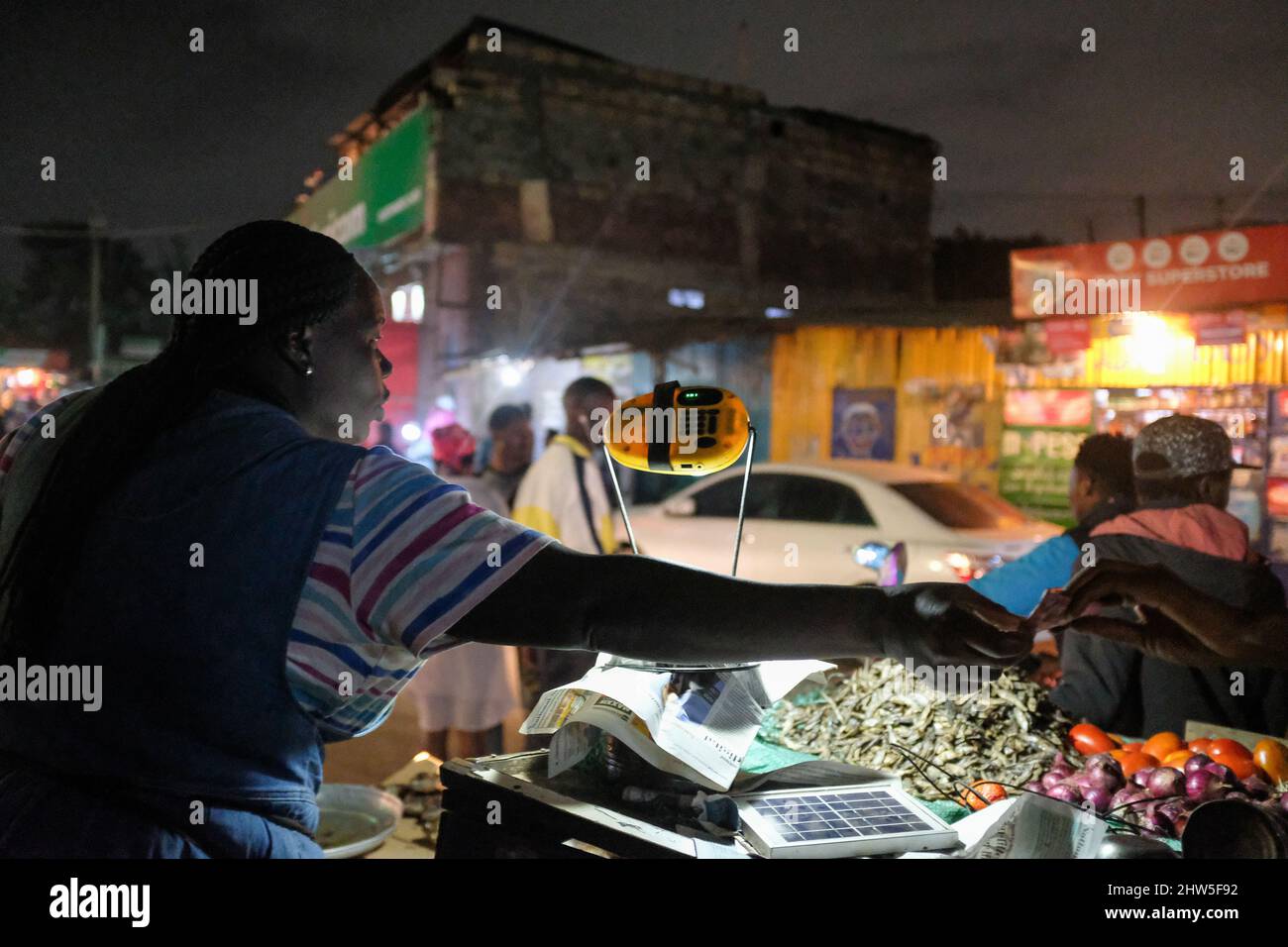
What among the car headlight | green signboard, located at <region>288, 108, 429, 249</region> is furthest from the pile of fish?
green signboard, located at <region>288, 108, 429, 249</region>

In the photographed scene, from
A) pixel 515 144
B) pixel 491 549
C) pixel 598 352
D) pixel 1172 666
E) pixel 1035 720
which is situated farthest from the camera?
pixel 515 144

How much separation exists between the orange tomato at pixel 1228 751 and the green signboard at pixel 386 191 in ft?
54.3

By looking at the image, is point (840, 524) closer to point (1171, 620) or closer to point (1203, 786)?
point (1203, 786)

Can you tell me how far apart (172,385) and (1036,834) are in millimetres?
1524

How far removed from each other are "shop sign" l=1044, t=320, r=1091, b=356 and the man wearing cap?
7235mm

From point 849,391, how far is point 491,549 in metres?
11.8

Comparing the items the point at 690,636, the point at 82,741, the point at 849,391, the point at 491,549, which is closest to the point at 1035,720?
the point at 690,636

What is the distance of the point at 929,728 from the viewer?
2.59 m

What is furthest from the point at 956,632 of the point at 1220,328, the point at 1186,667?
the point at 1220,328

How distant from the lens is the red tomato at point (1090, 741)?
2.57 m

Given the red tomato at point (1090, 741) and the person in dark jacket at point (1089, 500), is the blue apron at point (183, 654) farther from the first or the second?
the person in dark jacket at point (1089, 500)

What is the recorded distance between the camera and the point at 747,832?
1.56 m

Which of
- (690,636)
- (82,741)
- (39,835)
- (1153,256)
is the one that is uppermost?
(1153,256)
